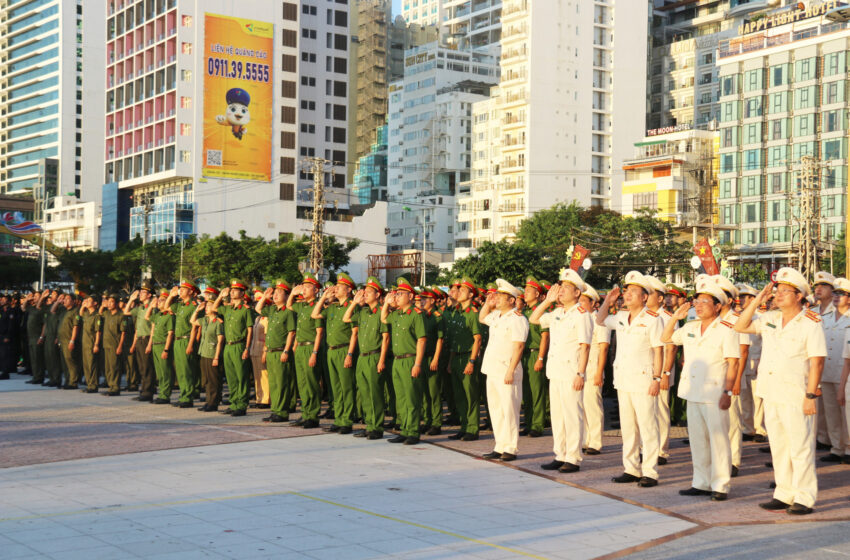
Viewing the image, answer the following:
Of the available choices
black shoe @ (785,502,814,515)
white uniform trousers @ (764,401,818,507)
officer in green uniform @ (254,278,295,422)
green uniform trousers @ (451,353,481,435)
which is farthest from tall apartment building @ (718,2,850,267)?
black shoe @ (785,502,814,515)

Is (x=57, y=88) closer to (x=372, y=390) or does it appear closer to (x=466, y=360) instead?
(x=466, y=360)

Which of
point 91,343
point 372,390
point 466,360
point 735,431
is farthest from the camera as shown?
point 91,343

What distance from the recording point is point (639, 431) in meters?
10.2

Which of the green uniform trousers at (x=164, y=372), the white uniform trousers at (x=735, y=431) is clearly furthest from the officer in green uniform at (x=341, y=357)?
the white uniform trousers at (x=735, y=431)

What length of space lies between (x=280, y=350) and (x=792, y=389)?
7390 mm

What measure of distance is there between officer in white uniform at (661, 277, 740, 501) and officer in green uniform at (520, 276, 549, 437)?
3.52m

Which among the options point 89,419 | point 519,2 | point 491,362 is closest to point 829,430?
point 491,362

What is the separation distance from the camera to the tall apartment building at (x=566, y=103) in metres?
89.6

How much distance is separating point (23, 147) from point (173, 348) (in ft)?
421

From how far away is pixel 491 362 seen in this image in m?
11.6

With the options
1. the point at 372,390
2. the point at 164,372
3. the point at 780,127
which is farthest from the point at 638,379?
the point at 780,127

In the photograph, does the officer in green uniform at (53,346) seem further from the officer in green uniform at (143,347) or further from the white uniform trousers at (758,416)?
the white uniform trousers at (758,416)

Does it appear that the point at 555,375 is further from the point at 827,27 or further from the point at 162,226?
the point at 162,226

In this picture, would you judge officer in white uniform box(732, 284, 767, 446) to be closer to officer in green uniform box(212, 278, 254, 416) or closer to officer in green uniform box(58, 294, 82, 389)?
officer in green uniform box(212, 278, 254, 416)
